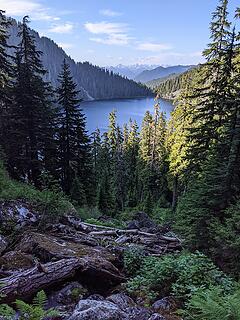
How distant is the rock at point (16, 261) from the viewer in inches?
251

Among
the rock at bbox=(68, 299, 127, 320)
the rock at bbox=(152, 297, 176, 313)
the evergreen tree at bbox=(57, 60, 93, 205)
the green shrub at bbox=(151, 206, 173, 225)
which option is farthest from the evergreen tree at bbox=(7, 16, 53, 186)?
the rock at bbox=(68, 299, 127, 320)

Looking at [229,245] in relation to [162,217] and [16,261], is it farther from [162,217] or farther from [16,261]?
[162,217]

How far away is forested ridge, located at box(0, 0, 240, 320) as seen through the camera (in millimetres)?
5930

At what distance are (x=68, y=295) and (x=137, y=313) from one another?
157cm

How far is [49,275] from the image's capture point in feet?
19.3

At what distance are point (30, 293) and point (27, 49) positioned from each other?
20.5m

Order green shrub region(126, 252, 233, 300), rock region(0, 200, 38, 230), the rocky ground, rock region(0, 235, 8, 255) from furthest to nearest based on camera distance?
rock region(0, 200, 38, 230) < rock region(0, 235, 8, 255) < green shrub region(126, 252, 233, 300) < the rocky ground

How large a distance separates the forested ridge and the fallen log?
27 millimetres

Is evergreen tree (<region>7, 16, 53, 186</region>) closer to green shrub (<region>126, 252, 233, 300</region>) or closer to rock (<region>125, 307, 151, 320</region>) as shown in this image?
green shrub (<region>126, 252, 233, 300</region>)

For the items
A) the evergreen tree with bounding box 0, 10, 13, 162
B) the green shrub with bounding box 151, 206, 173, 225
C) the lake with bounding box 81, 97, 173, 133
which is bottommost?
the green shrub with bounding box 151, 206, 173, 225

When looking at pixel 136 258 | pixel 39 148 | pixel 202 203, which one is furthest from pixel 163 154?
pixel 136 258

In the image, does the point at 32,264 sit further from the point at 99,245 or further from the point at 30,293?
the point at 99,245

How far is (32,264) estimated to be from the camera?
6.61 metres

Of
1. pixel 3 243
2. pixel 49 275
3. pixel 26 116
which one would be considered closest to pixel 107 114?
pixel 26 116
